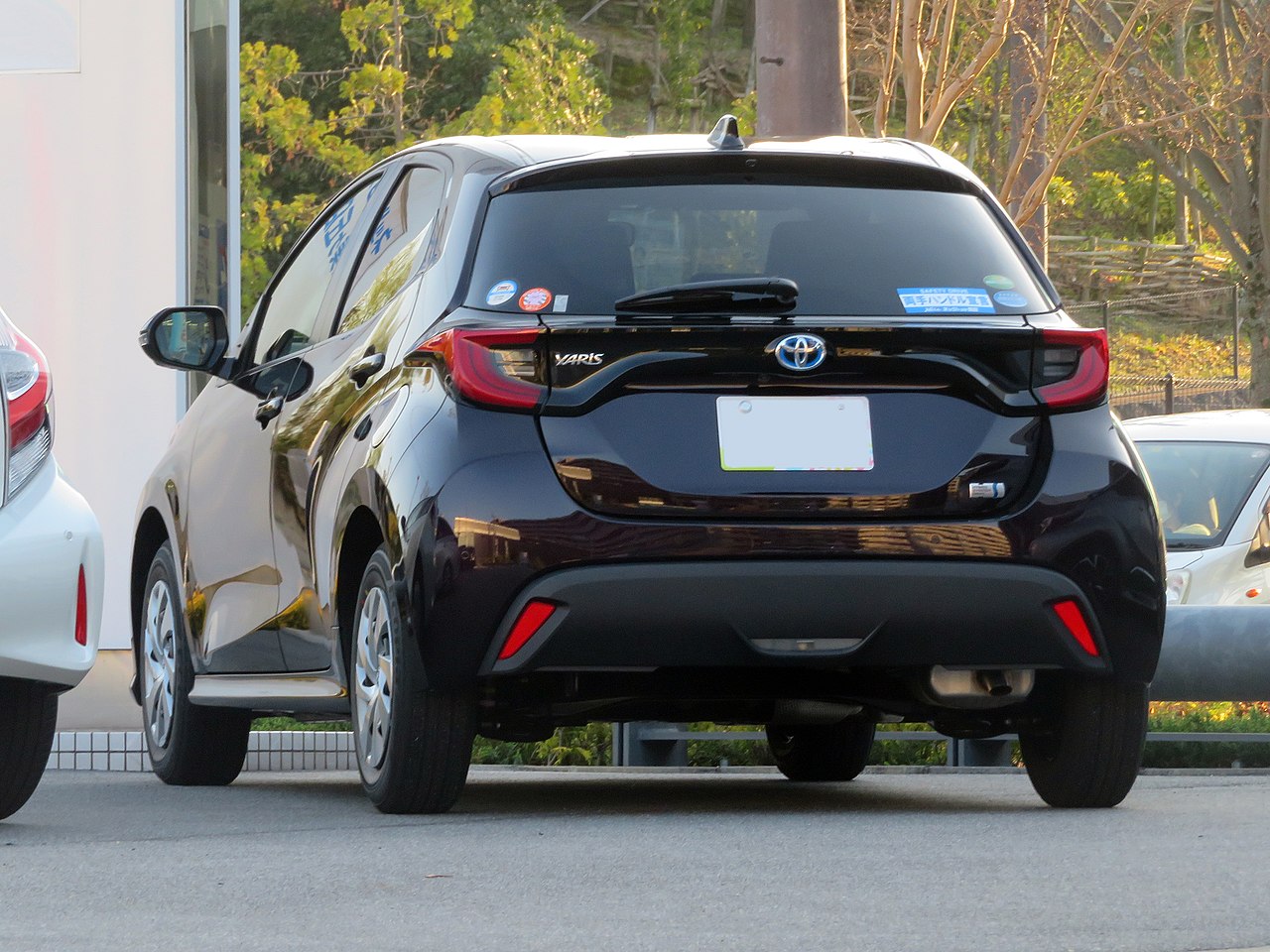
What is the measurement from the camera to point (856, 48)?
56.3ft

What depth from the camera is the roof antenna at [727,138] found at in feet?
20.0

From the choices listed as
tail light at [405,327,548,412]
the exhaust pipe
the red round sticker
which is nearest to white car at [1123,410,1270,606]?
the exhaust pipe

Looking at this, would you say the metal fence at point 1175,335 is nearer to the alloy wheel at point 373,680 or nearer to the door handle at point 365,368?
the door handle at point 365,368

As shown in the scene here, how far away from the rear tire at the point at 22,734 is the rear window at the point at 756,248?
4.63ft

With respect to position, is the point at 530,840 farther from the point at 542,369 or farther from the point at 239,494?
the point at 239,494

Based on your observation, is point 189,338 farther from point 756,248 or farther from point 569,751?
point 569,751

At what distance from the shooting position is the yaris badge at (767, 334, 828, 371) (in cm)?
568

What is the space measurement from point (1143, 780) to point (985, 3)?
1364 centimetres

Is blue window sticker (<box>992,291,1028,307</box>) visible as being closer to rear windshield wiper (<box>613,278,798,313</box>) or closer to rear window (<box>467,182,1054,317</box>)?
rear window (<box>467,182,1054,317</box>)

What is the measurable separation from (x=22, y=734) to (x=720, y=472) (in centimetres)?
178

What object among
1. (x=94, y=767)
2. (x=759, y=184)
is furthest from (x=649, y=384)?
(x=94, y=767)

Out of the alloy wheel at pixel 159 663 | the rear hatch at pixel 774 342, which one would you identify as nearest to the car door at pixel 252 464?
the alloy wheel at pixel 159 663

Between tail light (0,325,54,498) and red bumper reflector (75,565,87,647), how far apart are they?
0.28 metres

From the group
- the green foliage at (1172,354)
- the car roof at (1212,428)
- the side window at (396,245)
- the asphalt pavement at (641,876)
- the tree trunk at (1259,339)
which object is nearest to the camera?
the asphalt pavement at (641,876)
